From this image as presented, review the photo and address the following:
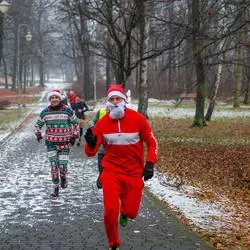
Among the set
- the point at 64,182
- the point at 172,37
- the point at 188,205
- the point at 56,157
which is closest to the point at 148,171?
the point at 188,205

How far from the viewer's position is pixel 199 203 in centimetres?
807

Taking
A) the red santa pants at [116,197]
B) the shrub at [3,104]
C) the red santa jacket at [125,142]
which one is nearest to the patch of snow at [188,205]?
the red santa pants at [116,197]

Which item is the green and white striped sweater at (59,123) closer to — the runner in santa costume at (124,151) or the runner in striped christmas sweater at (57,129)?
the runner in striped christmas sweater at (57,129)

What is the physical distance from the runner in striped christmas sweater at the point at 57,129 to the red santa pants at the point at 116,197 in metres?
3.13

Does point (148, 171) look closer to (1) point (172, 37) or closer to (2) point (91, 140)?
(2) point (91, 140)

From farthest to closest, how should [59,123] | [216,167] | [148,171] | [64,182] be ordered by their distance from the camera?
[216,167] → [64,182] → [59,123] → [148,171]

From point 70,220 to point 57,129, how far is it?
2108mm

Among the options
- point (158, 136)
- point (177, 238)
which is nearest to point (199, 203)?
point (177, 238)

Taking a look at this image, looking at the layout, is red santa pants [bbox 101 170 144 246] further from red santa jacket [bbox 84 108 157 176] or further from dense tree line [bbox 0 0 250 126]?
dense tree line [bbox 0 0 250 126]

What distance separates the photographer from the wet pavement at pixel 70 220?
18.7 ft

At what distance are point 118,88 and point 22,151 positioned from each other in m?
9.94

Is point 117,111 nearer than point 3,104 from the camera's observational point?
Yes

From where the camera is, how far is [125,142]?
17.7 ft

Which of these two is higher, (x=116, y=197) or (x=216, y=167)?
(x=116, y=197)
